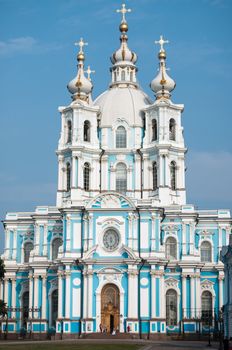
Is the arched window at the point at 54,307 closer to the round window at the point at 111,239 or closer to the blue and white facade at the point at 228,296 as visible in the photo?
the round window at the point at 111,239

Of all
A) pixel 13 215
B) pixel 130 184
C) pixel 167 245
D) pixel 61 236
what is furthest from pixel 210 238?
pixel 13 215

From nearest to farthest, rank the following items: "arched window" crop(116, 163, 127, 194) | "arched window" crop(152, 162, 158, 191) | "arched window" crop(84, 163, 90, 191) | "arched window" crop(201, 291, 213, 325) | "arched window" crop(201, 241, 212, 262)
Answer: "arched window" crop(201, 291, 213, 325), "arched window" crop(201, 241, 212, 262), "arched window" crop(152, 162, 158, 191), "arched window" crop(84, 163, 90, 191), "arched window" crop(116, 163, 127, 194)

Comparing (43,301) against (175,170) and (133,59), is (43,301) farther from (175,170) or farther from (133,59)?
(133,59)

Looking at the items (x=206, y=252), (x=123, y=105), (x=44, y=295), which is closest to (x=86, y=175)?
(x=123, y=105)

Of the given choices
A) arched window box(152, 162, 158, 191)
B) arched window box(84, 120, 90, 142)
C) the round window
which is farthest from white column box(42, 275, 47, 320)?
arched window box(84, 120, 90, 142)

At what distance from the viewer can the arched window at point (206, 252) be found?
66.6 m

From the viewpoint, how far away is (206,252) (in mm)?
66688

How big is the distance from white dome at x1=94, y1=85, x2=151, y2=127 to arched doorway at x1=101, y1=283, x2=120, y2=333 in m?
16.4

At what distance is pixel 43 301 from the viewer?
64.6 meters

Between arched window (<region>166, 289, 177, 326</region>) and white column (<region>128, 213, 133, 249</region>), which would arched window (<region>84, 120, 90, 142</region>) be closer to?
white column (<region>128, 213, 133, 249</region>)

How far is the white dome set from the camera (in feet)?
230

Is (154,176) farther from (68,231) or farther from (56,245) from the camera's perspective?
(56,245)

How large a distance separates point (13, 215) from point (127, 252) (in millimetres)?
13146

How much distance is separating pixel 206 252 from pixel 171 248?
12.1ft
